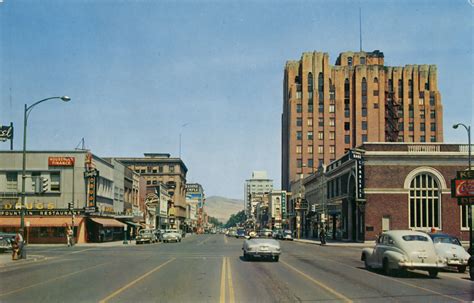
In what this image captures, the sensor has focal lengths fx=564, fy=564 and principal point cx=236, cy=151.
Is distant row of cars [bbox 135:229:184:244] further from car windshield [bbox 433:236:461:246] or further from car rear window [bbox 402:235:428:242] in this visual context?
car rear window [bbox 402:235:428:242]

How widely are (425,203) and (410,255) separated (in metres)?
44.0

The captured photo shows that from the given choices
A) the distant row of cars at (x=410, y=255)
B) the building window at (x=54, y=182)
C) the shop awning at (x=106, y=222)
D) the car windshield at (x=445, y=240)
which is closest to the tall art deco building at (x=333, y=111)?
the shop awning at (x=106, y=222)

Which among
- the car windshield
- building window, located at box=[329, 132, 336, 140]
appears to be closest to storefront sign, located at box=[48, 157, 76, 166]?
the car windshield

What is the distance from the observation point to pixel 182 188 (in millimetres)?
184375

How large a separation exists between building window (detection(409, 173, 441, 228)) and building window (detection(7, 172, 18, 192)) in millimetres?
44874

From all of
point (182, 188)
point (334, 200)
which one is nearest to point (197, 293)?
point (334, 200)

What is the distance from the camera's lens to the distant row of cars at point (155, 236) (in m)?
67.6

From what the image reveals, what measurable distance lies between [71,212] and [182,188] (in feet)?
397

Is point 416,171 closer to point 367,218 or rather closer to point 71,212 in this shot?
point 367,218

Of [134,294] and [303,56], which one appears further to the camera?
[303,56]

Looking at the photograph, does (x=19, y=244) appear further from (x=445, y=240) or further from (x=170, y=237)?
(x=170, y=237)

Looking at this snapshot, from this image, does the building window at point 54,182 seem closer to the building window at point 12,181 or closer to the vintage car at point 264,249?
the building window at point 12,181

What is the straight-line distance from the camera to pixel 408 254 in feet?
75.0

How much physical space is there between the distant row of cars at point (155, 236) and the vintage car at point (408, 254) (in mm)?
46331
